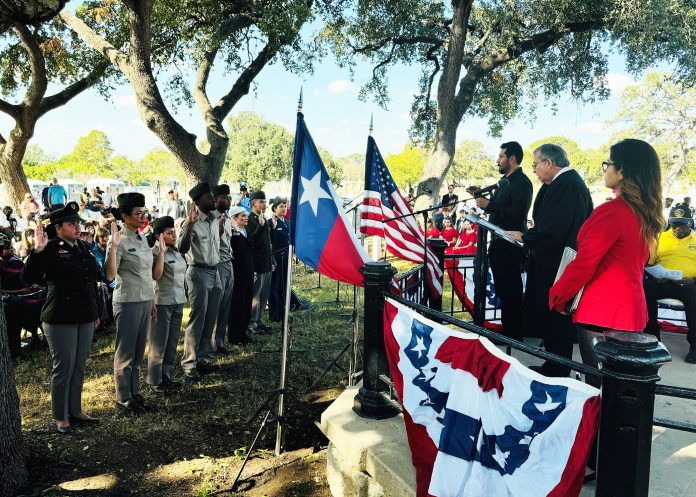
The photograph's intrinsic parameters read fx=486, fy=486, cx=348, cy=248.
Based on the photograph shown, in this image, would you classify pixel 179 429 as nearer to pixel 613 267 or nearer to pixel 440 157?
pixel 613 267

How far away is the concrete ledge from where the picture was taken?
117 inches

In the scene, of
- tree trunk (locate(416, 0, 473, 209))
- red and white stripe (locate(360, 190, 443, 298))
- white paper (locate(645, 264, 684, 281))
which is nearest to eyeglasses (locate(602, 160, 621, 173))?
red and white stripe (locate(360, 190, 443, 298))

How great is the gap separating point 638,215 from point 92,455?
456cm

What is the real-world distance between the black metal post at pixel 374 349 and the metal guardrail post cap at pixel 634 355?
179cm

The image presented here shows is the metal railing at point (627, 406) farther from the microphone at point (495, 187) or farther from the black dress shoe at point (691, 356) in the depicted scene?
the black dress shoe at point (691, 356)

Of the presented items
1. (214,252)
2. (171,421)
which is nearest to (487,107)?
(214,252)

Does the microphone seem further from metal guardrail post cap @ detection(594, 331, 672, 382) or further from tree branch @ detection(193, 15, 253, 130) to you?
tree branch @ detection(193, 15, 253, 130)

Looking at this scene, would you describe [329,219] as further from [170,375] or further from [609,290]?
[170,375]

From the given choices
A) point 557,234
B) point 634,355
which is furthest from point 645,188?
point 634,355

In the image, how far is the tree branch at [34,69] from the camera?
50.6 ft

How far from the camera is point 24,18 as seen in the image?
10.0ft

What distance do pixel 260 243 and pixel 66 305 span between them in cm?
381

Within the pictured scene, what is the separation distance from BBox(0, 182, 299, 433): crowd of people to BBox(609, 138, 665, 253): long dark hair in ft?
13.8

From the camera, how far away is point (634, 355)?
1.83 metres
